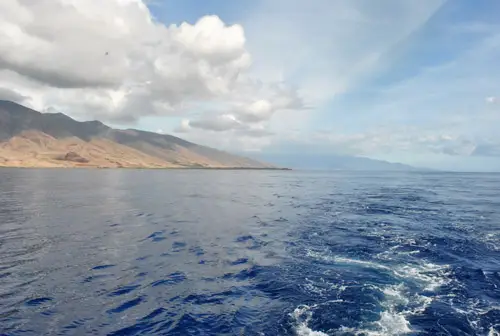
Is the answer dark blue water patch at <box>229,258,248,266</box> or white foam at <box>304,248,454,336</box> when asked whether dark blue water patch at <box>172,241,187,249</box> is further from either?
white foam at <box>304,248,454,336</box>

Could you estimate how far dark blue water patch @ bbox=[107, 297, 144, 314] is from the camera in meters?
23.0

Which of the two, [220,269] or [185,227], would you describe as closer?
[220,269]

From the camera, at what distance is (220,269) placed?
106 feet

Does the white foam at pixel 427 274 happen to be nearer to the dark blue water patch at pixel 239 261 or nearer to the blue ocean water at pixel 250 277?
the blue ocean water at pixel 250 277

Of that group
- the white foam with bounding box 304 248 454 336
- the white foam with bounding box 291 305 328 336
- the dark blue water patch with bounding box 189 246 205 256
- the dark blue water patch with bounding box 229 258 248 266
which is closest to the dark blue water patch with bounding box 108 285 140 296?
the dark blue water patch with bounding box 229 258 248 266

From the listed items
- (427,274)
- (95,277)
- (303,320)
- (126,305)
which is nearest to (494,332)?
(427,274)

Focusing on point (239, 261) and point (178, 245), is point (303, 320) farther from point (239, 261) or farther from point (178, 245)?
point (178, 245)

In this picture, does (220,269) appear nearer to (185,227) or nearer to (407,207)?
(185,227)

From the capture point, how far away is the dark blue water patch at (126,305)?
75.6 feet

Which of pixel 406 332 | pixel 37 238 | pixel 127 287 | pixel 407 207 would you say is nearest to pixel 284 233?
pixel 127 287

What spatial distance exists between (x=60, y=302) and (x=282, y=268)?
59.1 ft

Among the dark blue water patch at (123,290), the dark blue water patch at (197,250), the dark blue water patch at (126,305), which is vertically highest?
the dark blue water patch at (197,250)

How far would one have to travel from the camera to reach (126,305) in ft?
78.7

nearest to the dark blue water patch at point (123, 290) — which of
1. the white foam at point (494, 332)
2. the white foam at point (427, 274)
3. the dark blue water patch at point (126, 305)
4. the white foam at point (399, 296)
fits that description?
the dark blue water patch at point (126, 305)
